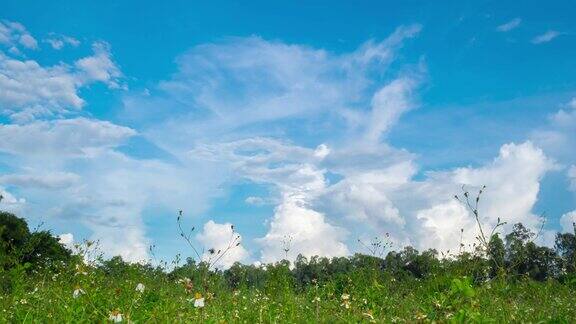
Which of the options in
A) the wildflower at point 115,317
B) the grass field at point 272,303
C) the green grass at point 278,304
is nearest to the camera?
the wildflower at point 115,317

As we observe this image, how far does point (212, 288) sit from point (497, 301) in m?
5.07

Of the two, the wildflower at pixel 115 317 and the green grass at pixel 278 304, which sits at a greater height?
the green grass at pixel 278 304

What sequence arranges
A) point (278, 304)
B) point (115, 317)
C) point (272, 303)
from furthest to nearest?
1. point (278, 304)
2. point (272, 303)
3. point (115, 317)

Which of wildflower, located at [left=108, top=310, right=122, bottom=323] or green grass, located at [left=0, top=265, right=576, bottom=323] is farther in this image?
green grass, located at [left=0, top=265, right=576, bottom=323]

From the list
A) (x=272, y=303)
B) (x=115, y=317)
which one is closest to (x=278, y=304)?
(x=272, y=303)

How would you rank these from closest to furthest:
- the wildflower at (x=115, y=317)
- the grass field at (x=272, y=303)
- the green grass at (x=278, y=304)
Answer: the wildflower at (x=115, y=317)
the grass field at (x=272, y=303)
the green grass at (x=278, y=304)

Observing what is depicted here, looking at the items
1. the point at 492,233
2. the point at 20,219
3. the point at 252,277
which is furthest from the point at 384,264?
the point at 20,219

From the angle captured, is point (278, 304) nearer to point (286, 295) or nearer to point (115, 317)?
point (286, 295)

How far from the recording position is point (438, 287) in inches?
490

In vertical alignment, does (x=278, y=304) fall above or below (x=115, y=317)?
A: above

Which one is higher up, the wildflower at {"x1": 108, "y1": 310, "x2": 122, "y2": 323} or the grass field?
the grass field

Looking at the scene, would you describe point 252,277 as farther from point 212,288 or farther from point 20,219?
point 20,219

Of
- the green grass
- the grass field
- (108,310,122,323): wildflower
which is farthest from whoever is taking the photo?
the green grass

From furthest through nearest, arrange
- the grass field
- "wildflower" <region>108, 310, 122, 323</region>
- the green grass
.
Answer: the green grass, the grass field, "wildflower" <region>108, 310, 122, 323</region>
